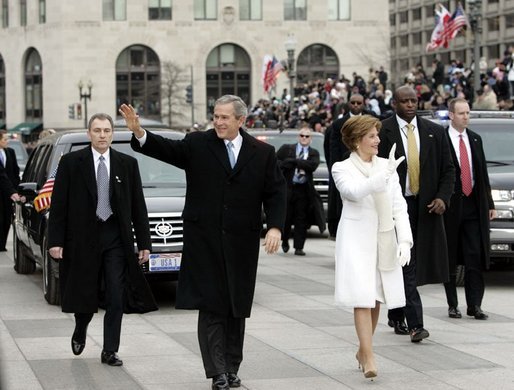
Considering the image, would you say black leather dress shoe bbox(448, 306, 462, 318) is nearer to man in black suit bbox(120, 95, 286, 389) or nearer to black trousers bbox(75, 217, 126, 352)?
black trousers bbox(75, 217, 126, 352)

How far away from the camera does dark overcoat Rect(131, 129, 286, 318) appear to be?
337 inches

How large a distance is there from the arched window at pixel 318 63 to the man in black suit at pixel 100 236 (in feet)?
263

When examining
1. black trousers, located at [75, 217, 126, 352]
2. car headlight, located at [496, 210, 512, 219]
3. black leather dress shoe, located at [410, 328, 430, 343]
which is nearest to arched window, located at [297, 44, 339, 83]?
car headlight, located at [496, 210, 512, 219]

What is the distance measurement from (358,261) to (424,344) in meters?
1.90

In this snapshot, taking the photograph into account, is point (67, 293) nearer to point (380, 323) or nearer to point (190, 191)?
point (190, 191)

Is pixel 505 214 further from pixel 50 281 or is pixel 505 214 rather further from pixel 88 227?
pixel 88 227

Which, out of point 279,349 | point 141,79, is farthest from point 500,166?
point 141,79

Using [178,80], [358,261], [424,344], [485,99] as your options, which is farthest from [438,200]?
[178,80]

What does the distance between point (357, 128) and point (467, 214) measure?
3569 millimetres

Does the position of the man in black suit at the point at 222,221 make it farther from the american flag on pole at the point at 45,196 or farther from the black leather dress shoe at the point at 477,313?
the american flag on pole at the point at 45,196

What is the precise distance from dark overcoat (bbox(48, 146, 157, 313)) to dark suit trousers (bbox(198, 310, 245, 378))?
128 centimetres

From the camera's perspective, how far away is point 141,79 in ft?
295

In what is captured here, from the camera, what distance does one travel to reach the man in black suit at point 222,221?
8.55 meters

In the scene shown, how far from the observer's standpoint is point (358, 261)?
902 cm
